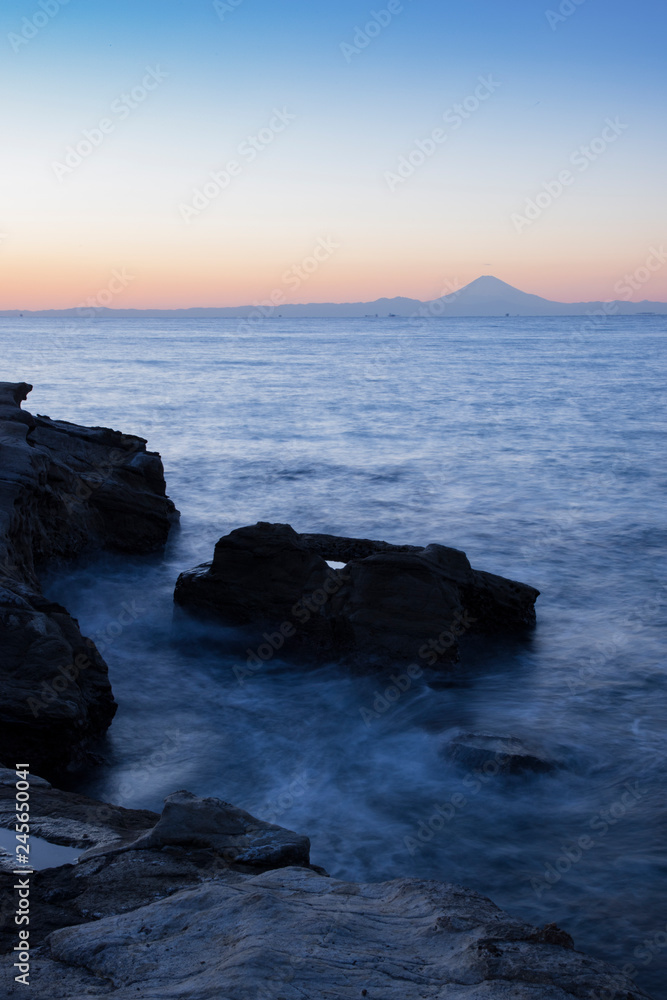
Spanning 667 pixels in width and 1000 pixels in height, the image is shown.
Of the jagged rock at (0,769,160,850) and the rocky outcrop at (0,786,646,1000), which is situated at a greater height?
the rocky outcrop at (0,786,646,1000)

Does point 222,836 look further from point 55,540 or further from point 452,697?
point 55,540

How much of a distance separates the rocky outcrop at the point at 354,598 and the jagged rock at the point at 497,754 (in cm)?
163

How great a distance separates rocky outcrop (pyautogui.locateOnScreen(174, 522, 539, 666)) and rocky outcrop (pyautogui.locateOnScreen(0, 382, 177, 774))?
2384mm

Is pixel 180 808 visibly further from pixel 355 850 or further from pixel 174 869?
pixel 355 850

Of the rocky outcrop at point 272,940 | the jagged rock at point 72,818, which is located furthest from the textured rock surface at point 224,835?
the jagged rock at point 72,818

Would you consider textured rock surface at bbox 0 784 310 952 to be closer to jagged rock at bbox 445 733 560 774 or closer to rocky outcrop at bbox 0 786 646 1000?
rocky outcrop at bbox 0 786 646 1000

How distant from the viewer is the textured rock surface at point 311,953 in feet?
11.3

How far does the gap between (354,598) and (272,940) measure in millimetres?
6204

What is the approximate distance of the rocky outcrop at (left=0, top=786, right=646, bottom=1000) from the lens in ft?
11.4

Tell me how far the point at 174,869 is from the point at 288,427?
26538mm

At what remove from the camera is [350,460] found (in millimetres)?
23828

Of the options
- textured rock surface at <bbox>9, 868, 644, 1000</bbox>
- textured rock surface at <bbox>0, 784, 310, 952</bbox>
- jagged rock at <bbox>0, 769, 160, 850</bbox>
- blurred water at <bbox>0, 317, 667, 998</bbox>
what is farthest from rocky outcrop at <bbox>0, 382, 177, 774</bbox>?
textured rock surface at <bbox>9, 868, 644, 1000</bbox>

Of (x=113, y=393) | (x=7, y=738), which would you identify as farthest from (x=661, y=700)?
(x=113, y=393)

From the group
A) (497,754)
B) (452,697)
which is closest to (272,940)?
(497,754)
